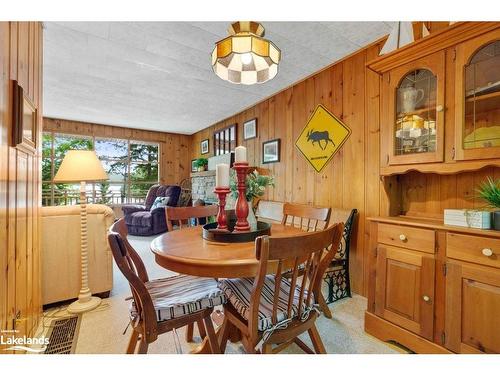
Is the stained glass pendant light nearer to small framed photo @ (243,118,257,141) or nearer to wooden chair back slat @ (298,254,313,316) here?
wooden chair back slat @ (298,254,313,316)

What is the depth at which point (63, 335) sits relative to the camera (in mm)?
1677

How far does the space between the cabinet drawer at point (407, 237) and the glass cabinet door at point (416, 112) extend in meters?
0.45

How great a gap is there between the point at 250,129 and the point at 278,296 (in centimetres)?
336

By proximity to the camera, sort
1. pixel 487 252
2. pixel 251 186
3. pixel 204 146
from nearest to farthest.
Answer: pixel 487 252
pixel 251 186
pixel 204 146

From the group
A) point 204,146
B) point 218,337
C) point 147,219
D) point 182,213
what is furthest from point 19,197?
point 204,146

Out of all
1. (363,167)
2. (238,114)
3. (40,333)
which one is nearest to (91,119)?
(238,114)

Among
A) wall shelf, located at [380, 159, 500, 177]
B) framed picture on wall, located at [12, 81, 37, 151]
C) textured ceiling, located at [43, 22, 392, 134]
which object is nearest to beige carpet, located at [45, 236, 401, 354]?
wall shelf, located at [380, 159, 500, 177]

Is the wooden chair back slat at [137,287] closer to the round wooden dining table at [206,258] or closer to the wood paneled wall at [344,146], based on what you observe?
the round wooden dining table at [206,258]

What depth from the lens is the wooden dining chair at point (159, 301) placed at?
100 cm

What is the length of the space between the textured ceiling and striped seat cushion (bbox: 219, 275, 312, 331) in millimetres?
1913

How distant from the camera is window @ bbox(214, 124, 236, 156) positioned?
4.57m

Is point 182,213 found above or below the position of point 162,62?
below

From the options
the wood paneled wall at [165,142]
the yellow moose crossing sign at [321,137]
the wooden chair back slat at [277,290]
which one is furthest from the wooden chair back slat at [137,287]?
the wood paneled wall at [165,142]

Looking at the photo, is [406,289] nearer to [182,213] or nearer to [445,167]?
[445,167]
